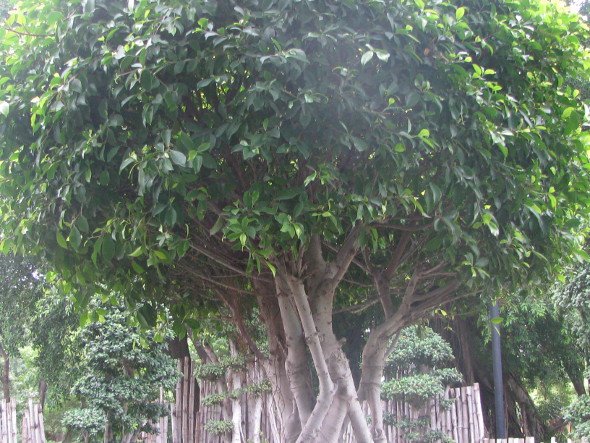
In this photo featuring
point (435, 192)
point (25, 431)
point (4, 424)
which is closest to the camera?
point (435, 192)

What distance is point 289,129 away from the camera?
12.6 feet

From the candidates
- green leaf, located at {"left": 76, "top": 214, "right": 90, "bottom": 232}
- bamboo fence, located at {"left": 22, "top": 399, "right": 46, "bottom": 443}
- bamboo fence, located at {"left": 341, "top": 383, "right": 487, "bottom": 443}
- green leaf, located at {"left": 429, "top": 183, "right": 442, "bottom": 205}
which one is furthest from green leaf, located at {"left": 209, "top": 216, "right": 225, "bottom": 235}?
bamboo fence, located at {"left": 22, "top": 399, "right": 46, "bottom": 443}

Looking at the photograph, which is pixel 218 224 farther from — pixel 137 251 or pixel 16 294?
pixel 16 294

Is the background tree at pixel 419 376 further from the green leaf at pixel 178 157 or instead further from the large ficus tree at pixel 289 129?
the green leaf at pixel 178 157

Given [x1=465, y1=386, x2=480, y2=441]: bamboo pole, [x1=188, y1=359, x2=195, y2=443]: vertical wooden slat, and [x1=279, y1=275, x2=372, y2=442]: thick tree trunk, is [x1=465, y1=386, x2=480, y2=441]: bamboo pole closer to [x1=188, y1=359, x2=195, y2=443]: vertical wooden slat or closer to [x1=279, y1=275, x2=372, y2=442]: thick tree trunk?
[x1=279, y1=275, x2=372, y2=442]: thick tree trunk

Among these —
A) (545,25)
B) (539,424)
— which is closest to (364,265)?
(545,25)

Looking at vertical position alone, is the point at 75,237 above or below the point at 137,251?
above

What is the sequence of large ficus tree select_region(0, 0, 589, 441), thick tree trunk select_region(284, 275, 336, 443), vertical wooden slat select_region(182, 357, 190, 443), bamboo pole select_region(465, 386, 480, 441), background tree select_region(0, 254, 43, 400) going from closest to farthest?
1. large ficus tree select_region(0, 0, 589, 441)
2. thick tree trunk select_region(284, 275, 336, 443)
3. bamboo pole select_region(465, 386, 480, 441)
4. background tree select_region(0, 254, 43, 400)
5. vertical wooden slat select_region(182, 357, 190, 443)

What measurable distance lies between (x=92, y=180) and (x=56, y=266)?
884mm

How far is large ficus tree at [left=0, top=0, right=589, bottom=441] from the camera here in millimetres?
3706

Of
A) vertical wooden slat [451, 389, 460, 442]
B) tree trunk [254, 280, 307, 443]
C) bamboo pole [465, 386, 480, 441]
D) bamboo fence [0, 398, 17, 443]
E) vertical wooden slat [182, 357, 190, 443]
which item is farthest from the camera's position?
vertical wooden slat [182, 357, 190, 443]

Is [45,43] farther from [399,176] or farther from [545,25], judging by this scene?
[545,25]

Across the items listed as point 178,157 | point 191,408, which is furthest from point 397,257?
point 191,408

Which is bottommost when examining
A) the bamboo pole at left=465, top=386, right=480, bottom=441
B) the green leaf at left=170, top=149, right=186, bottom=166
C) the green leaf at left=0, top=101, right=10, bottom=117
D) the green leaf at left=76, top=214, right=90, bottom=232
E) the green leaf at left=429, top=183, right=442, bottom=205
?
the bamboo pole at left=465, top=386, right=480, bottom=441
